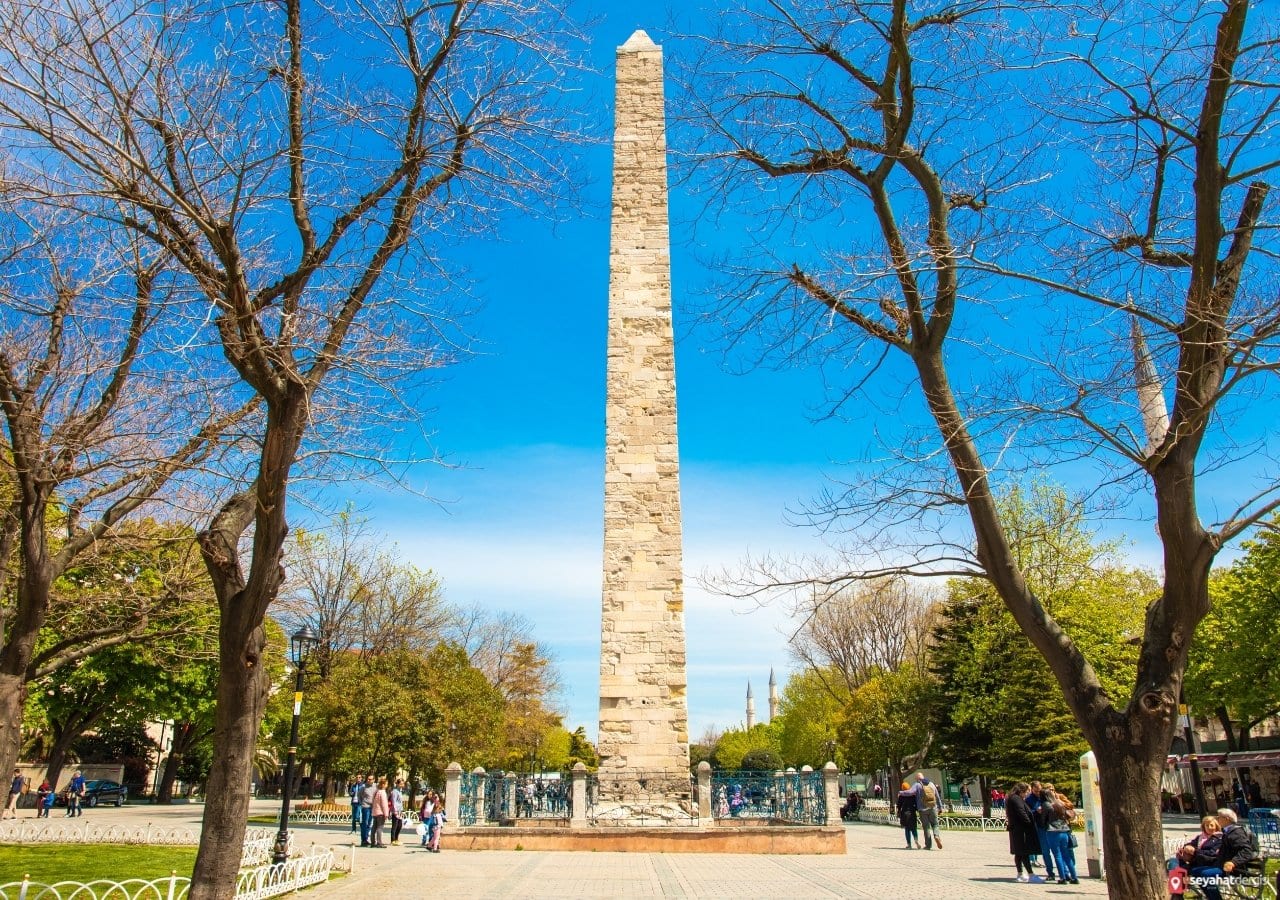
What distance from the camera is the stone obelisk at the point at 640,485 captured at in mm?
17172

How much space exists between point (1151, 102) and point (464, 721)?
25.0 m

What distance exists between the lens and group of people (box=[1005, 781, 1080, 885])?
12883 millimetres

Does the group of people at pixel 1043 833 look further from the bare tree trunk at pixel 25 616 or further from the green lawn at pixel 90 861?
the bare tree trunk at pixel 25 616

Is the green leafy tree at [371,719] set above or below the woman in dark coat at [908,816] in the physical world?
above

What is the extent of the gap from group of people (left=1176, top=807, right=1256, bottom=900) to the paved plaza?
9.70ft

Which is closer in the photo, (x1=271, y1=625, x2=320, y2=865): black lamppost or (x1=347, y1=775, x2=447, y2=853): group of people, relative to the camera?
(x1=271, y1=625, x2=320, y2=865): black lamppost

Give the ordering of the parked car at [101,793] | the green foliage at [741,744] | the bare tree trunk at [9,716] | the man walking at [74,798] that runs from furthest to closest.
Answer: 1. the green foliage at [741,744]
2. the parked car at [101,793]
3. the man walking at [74,798]
4. the bare tree trunk at [9,716]

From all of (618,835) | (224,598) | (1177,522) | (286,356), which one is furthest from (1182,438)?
(618,835)

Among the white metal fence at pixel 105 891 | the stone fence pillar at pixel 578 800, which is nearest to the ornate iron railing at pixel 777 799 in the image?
the stone fence pillar at pixel 578 800

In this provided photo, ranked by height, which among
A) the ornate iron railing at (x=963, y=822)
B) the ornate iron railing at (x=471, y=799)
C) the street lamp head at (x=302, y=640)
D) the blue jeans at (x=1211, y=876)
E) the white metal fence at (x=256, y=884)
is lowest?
the ornate iron railing at (x=963, y=822)

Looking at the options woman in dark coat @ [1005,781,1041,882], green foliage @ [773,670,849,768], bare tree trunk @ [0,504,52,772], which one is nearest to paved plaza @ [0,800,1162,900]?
woman in dark coat @ [1005,781,1041,882]

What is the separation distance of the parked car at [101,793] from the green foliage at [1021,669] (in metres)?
32.2

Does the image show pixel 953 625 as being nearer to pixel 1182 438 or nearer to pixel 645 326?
pixel 645 326

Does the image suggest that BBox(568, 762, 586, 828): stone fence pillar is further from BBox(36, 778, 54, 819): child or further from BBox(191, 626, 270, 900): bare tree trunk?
BBox(36, 778, 54, 819): child
